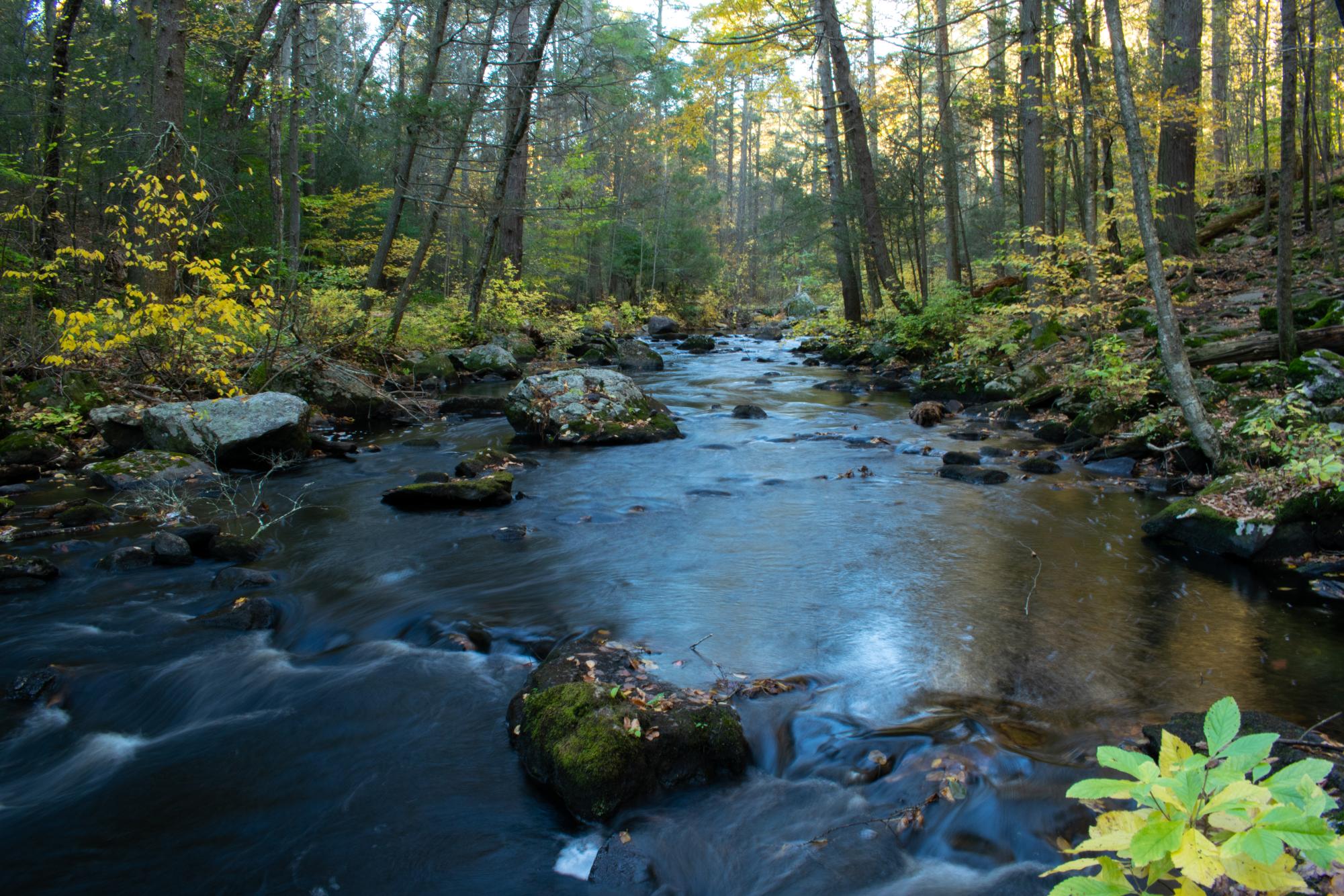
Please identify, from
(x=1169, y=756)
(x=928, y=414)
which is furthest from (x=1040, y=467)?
(x=1169, y=756)

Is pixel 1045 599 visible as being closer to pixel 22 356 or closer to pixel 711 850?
pixel 711 850

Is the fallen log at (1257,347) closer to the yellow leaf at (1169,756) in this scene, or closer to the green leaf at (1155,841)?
the yellow leaf at (1169,756)

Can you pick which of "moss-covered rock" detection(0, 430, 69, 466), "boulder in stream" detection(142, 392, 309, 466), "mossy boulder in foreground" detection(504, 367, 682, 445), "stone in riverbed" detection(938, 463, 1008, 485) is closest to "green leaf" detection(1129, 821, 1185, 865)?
"stone in riverbed" detection(938, 463, 1008, 485)

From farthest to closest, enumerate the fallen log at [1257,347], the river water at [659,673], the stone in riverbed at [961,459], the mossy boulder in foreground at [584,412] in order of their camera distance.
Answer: the mossy boulder in foreground at [584,412] < the stone in riverbed at [961,459] < the fallen log at [1257,347] < the river water at [659,673]

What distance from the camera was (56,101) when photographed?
14539 millimetres

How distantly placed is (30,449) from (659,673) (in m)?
8.87

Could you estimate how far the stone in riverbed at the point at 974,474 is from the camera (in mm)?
9133

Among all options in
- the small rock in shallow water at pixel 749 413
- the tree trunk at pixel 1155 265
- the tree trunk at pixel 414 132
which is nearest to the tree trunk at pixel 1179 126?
the tree trunk at pixel 1155 265

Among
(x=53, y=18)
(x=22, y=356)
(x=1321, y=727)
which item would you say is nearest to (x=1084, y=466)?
(x=1321, y=727)

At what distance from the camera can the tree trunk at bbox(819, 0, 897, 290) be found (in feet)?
55.8

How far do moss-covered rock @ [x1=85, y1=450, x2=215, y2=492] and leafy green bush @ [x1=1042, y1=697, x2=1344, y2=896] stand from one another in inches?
353

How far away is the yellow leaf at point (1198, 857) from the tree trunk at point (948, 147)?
17710 millimetres

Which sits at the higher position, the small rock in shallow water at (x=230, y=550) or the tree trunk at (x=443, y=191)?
the tree trunk at (x=443, y=191)

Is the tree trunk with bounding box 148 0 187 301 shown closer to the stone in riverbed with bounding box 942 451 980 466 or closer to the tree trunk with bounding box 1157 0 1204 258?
the stone in riverbed with bounding box 942 451 980 466
